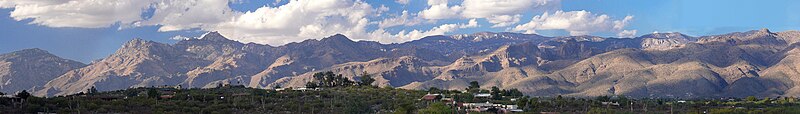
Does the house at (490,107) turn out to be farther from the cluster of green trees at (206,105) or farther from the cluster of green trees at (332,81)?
the cluster of green trees at (332,81)

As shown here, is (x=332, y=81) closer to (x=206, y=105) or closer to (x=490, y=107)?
(x=490, y=107)

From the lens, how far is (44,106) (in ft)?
254

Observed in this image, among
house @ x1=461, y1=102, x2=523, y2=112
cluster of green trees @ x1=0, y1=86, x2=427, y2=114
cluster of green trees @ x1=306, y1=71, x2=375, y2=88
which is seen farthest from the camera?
cluster of green trees @ x1=306, y1=71, x2=375, y2=88

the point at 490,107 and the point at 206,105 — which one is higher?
the point at 206,105

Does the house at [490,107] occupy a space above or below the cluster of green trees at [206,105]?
below

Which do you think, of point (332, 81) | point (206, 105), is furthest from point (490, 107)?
point (332, 81)

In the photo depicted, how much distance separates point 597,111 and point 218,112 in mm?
40815

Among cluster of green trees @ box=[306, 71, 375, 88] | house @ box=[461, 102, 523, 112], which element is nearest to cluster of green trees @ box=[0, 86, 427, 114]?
house @ box=[461, 102, 523, 112]

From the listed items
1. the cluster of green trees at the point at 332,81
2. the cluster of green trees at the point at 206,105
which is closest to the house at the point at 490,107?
the cluster of green trees at the point at 206,105

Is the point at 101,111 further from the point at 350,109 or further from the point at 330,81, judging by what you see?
the point at 330,81

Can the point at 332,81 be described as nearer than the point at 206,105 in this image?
No

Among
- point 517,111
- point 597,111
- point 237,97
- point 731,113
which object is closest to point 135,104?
→ point 237,97

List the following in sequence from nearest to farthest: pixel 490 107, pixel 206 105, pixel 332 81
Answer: pixel 206 105
pixel 490 107
pixel 332 81

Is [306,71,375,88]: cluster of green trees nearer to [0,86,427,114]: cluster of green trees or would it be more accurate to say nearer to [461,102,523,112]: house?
[0,86,427,114]: cluster of green trees
